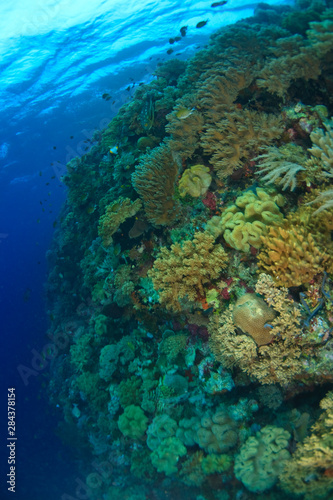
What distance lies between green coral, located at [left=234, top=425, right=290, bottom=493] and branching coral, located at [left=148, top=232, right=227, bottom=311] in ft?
7.75

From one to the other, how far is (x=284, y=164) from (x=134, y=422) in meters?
6.77

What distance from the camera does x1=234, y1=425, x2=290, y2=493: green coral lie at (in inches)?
145

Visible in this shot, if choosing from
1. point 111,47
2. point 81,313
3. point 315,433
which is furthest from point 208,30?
point 315,433

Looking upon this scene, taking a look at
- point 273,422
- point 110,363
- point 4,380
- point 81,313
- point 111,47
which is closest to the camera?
point 273,422

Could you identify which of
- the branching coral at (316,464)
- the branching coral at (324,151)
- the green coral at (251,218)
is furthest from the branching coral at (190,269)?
the branching coral at (316,464)

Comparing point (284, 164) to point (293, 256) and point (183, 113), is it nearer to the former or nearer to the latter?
point (293, 256)

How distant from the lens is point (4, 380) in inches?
846

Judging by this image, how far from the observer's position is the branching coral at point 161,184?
5859 mm

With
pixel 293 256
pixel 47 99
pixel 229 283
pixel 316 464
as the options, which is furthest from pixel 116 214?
pixel 47 99

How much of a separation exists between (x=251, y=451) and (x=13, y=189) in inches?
1765

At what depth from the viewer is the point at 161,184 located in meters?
5.86

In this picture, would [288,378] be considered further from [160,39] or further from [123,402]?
[160,39]

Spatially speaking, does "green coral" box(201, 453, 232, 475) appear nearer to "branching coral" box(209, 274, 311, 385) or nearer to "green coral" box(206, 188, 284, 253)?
"branching coral" box(209, 274, 311, 385)

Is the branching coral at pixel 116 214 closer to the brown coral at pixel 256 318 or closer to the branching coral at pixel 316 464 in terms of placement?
the brown coral at pixel 256 318
